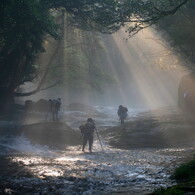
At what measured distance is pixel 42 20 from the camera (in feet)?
69.8

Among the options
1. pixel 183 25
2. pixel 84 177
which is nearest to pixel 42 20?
pixel 183 25

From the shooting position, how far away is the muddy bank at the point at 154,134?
79.2ft

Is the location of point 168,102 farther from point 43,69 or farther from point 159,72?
point 43,69

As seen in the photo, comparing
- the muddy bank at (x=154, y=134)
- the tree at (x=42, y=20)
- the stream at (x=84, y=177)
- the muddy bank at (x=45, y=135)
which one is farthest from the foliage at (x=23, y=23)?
the muddy bank at (x=154, y=134)

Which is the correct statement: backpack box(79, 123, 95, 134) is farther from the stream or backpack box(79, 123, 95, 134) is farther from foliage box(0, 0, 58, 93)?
foliage box(0, 0, 58, 93)

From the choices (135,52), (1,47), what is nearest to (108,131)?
(1,47)

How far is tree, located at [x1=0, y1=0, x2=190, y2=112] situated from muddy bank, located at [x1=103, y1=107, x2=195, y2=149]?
832cm

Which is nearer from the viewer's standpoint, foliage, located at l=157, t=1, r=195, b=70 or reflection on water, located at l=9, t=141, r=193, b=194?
reflection on water, located at l=9, t=141, r=193, b=194

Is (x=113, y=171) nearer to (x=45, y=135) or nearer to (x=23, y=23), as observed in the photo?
(x=45, y=135)

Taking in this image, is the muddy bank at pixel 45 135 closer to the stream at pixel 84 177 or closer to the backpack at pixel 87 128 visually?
the backpack at pixel 87 128

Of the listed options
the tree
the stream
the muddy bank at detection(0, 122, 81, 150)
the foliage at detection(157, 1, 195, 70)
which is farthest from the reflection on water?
the foliage at detection(157, 1, 195, 70)

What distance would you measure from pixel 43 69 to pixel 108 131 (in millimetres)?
16657

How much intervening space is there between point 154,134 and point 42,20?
39.4 feet

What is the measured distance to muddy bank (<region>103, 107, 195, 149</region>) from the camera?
2413cm
